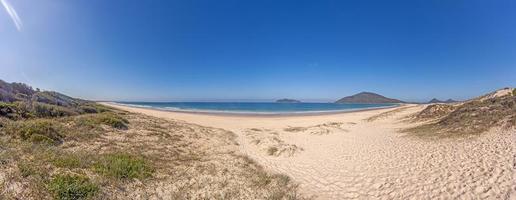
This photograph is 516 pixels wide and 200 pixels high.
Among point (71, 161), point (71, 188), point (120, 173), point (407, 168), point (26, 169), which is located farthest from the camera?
point (407, 168)

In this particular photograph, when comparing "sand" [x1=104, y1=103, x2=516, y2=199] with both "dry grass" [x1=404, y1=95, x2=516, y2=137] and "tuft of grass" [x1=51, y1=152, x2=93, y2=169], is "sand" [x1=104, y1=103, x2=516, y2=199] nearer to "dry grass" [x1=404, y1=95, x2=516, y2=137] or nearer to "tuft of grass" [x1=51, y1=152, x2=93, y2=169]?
A: "dry grass" [x1=404, y1=95, x2=516, y2=137]

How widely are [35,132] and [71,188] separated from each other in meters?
6.10

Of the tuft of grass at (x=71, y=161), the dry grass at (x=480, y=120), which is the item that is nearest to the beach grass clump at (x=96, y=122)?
the tuft of grass at (x=71, y=161)

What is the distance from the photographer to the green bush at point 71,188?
5088 mm

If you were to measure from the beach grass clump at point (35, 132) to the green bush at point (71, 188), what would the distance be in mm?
4541

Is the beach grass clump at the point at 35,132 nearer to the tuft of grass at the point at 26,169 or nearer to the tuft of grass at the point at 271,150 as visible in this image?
the tuft of grass at the point at 26,169

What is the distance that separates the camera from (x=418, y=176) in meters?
7.70

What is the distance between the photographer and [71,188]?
5.30 m

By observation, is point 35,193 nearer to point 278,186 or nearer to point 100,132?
point 278,186

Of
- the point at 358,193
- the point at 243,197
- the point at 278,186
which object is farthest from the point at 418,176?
the point at 243,197

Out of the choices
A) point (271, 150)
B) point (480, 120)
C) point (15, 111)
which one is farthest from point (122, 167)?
point (480, 120)

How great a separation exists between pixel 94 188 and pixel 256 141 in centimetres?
1125

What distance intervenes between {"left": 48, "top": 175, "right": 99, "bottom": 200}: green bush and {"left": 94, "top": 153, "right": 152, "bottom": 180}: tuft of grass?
0.85 meters

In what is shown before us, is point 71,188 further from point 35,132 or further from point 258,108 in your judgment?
point 258,108
